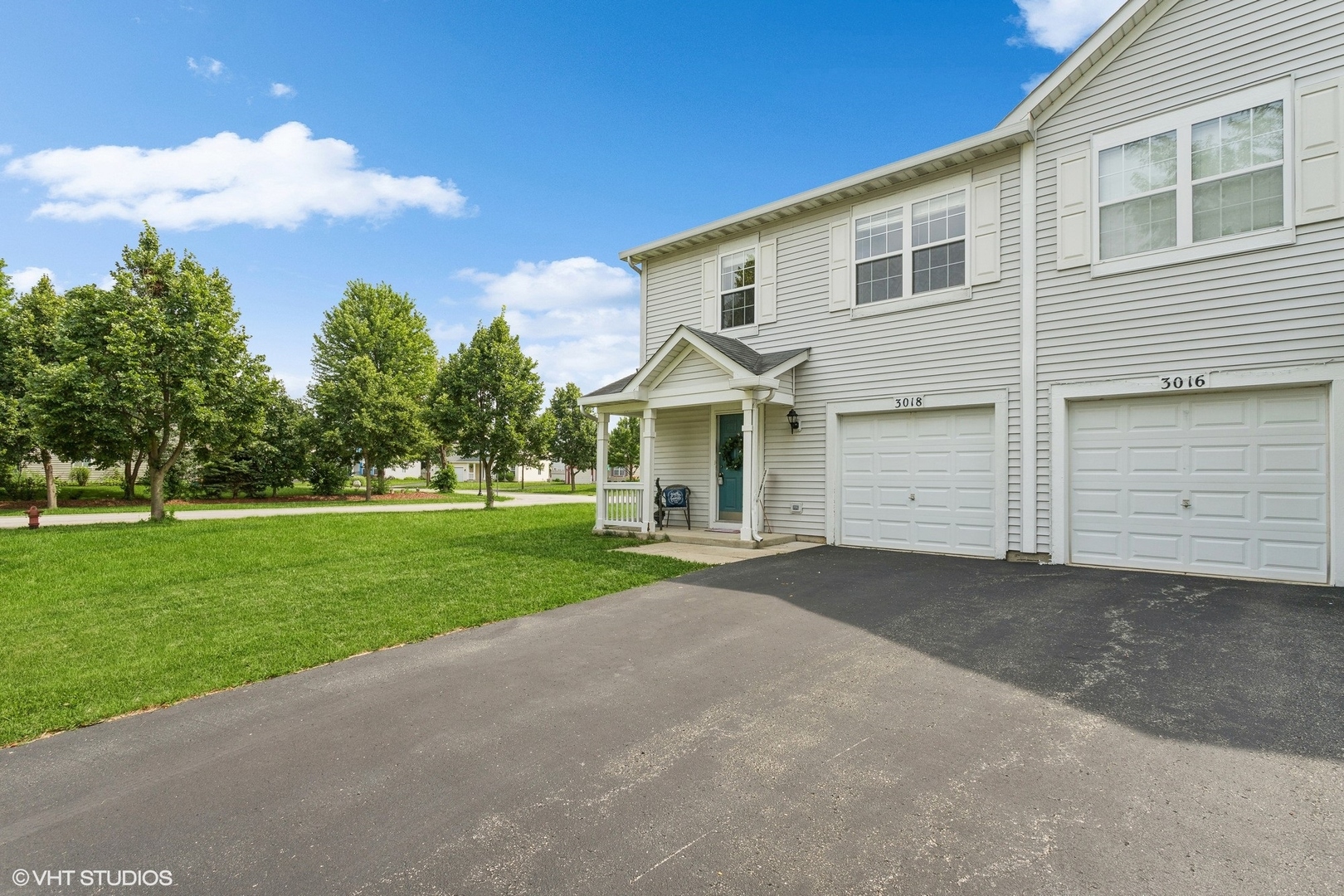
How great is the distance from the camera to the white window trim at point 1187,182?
665 centimetres

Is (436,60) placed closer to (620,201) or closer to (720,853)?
(620,201)

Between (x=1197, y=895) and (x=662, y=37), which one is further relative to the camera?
(x=662, y=37)

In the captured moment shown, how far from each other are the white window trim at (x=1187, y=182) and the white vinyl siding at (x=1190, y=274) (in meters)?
0.09

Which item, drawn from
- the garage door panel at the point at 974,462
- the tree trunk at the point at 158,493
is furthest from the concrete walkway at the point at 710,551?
the tree trunk at the point at 158,493

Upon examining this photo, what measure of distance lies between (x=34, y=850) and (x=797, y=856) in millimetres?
2953

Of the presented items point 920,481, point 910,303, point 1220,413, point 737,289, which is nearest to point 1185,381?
point 1220,413

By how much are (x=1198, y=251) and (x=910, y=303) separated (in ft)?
10.9

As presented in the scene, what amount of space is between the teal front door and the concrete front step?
0.73 meters

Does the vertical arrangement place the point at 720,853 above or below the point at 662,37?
below

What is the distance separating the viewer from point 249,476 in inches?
950

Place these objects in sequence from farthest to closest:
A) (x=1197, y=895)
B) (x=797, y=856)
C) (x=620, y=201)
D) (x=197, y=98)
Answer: (x=620, y=201) < (x=197, y=98) < (x=797, y=856) < (x=1197, y=895)

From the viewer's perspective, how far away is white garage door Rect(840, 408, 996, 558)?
8680mm

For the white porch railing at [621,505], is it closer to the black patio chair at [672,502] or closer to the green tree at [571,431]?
the black patio chair at [672,502]

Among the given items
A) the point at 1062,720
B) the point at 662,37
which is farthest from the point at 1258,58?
the point at 662,37
